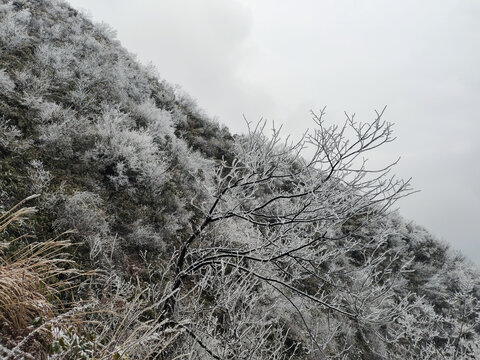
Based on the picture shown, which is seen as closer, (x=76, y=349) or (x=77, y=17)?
(x=76, y=349)

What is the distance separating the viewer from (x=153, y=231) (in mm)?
6426

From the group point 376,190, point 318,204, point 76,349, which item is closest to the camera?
point 76,349

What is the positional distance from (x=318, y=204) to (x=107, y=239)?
12.2ft

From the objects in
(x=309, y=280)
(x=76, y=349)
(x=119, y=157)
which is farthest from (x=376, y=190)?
(x=309, y=280)

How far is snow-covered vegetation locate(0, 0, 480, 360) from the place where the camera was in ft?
9.22

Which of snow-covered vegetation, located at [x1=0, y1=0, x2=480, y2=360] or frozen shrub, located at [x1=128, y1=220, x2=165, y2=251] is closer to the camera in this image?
snow-covered vegetation, located at [x1=0, y1=0, x2=480, y2=360]

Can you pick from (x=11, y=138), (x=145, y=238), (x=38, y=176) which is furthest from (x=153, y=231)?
(x=11, y=138)

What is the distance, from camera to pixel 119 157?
7.19 m

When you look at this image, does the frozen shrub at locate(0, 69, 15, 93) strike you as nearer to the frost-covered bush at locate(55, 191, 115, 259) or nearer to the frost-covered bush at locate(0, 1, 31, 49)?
the frost-covered bush at locate(0, 1, 31, 49)

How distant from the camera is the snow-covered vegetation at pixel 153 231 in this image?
281cm

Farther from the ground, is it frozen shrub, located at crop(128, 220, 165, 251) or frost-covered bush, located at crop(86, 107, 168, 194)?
frost-covered bush, located at crop(86, 107, 168, 194)

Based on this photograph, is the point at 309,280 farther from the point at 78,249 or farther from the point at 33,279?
the point at 33,279

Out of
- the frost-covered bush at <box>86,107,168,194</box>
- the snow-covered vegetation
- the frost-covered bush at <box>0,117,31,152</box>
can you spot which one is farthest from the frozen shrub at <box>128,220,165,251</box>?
the frost-covered bush at <box>0,117,31,152</box>

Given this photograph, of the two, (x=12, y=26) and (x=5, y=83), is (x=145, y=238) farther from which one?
(x=12, y=26)
